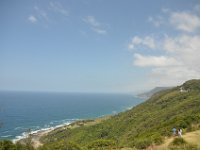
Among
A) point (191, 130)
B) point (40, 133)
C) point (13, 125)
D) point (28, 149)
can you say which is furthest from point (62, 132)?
point (191, 130)

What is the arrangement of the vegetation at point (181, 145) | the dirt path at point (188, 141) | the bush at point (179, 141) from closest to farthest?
1. the vegetation at point (181, 145)
2. the bush at point (179, 141)
3. the dirt path at point (188, 141)

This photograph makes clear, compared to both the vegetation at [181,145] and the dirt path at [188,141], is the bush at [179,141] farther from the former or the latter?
the dirt path at [188,141]

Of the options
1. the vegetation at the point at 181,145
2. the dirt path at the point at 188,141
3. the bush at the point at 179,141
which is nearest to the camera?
the vegetation at the point at 181,145

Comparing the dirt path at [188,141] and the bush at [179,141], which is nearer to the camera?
the bush at [179,141]

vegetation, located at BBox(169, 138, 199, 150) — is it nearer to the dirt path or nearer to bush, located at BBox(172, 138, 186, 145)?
bush, located at BBox(172, 138, 186, 145)

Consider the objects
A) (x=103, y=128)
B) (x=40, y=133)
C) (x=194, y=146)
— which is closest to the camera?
(x=194, y=146)

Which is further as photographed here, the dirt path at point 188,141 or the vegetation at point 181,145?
the dirt path at point 188,141

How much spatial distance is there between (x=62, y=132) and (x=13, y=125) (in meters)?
35.6

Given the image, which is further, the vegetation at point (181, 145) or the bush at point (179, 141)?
the bush at point (179, 141)

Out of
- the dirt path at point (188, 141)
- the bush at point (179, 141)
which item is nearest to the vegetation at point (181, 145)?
the bush at point (179, 141)

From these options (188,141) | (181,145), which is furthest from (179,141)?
(188,141)

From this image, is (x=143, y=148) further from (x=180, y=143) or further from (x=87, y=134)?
(x=87, y=134)

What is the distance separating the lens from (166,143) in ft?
86.1

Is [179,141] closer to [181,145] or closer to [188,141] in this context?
[181,145]
